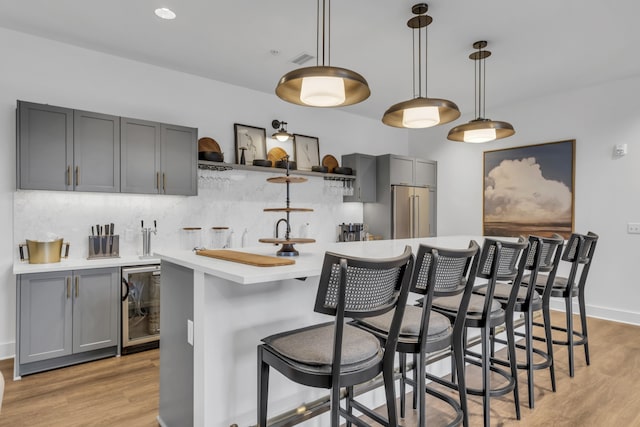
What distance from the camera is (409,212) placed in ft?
18.8

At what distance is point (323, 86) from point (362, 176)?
138 inches

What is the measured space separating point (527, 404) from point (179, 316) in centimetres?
230

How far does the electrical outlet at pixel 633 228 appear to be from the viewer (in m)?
4.30

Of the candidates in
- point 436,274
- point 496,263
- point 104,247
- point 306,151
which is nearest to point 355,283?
point 436,274

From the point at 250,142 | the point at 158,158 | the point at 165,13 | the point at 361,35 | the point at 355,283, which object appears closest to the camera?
the point at 355,283

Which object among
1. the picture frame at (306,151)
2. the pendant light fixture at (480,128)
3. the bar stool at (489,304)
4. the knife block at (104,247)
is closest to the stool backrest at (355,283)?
the bar stool at (489,304)

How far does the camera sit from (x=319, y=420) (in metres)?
2.12

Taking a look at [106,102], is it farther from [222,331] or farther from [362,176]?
[362,176]

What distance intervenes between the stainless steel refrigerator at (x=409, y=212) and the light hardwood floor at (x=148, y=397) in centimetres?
266

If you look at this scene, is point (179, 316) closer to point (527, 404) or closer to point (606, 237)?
point (527, 404)

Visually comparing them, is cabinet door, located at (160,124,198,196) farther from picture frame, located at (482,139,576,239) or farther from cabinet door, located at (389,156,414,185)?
picture frame, located at (482,139,576,239)

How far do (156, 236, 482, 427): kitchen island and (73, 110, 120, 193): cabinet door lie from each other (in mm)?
1705

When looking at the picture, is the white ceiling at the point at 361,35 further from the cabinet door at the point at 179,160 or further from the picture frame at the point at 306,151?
the picture frame at the point at 306,151

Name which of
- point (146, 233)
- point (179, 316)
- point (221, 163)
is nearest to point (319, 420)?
point (179, 316)
